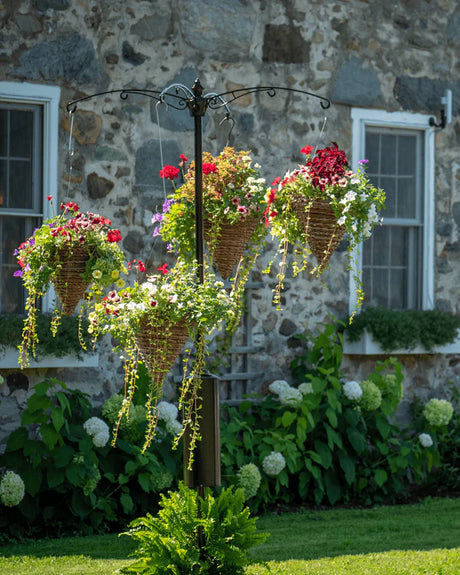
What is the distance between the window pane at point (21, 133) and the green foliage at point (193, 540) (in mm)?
3023

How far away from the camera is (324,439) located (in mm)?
6988

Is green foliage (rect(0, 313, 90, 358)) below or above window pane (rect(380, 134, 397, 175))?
below

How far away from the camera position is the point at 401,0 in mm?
7746

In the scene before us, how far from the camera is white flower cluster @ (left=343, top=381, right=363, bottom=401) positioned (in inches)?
276

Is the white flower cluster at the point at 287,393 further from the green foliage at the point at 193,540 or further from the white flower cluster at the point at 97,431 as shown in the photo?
the green foliage at the point at 193,540

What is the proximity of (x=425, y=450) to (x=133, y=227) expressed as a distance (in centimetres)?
279

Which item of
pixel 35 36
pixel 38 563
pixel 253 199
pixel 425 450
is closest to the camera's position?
pixel 253 199

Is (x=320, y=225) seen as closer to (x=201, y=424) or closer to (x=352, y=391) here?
(x=201, y=424)

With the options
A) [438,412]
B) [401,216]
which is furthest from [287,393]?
[401,216]

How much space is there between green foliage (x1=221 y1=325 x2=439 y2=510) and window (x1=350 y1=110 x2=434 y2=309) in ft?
2.19

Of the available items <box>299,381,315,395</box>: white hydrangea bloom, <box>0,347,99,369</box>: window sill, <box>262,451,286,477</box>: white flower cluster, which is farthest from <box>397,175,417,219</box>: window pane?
<box>0,347,99,369</box>: window sill

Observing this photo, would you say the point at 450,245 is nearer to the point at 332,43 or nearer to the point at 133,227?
the point at 332,43

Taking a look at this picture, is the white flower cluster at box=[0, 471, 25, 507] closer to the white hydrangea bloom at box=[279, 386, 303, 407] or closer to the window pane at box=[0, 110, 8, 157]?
the white hydrangea bloom at box=[279, 386, 303, 407]

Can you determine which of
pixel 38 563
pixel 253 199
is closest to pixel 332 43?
pixel 253 199
